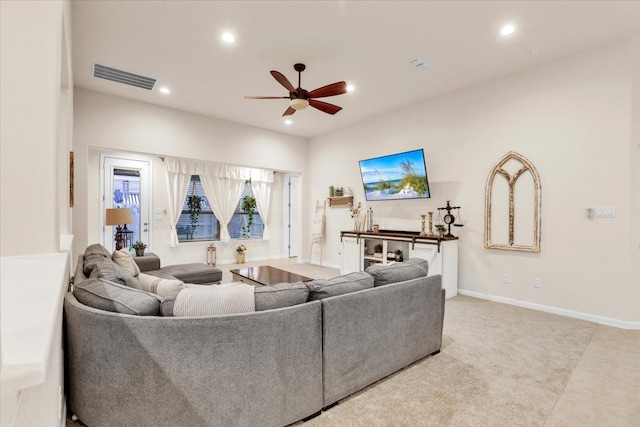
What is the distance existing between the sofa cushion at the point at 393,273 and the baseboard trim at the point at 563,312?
7.86 ft

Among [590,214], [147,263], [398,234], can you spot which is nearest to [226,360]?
[147,263]

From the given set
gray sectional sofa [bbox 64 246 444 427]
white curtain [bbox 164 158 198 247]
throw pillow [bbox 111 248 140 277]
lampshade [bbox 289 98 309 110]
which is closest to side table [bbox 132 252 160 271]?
throw pillow [bbox 111 248 140 277]

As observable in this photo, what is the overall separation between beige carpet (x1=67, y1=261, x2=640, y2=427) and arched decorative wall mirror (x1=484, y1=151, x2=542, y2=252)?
1.21m

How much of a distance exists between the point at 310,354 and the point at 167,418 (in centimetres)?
77

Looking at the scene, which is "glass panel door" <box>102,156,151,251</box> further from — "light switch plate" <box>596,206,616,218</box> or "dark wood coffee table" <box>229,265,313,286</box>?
"light switch plate" <box>596,206,616,218</box>

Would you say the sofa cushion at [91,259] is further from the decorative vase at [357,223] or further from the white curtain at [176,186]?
the decorative vase at [357,223]

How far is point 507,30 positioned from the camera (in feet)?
10.6

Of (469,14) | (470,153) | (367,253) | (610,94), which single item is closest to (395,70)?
(469,14)

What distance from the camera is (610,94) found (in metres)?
3.47

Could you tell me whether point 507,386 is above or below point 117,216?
below

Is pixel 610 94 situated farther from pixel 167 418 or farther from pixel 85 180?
pixel 85 180

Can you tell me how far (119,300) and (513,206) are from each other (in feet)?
14.7

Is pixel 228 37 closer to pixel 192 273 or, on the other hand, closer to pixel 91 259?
pixel 91 259

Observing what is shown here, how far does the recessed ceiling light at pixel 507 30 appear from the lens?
125 inches
